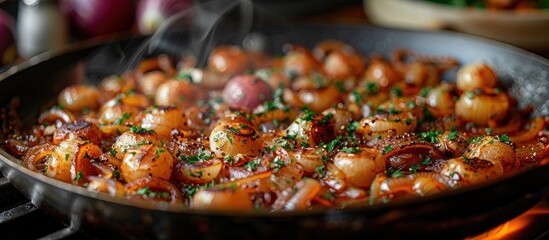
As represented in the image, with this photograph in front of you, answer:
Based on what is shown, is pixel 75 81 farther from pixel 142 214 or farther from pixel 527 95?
pixel 527 95

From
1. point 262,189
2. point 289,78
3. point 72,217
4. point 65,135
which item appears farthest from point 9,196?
point 289,78

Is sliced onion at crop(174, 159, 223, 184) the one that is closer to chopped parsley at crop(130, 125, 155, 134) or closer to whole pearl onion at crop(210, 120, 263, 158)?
whole pearl onion at crop(210, 120, 263, 158)

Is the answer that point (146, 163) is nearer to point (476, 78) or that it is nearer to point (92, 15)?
point (476, 78)

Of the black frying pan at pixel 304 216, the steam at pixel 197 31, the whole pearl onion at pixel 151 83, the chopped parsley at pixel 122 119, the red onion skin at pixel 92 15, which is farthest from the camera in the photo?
the red onion skin at pixel 92 15

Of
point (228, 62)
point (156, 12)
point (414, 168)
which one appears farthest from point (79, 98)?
point (414, 168)

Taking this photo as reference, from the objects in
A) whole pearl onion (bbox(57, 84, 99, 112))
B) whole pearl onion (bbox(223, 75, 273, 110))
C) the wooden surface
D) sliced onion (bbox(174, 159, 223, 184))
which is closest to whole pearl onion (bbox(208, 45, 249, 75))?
whole pearl onion (bbox(223, 75, 273, 110))

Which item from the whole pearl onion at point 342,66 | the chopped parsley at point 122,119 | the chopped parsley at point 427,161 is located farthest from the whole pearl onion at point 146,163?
the whole pearl onion at point 342,66

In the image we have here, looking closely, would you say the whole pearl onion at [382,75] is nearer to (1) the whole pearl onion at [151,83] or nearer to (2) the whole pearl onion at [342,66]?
(2) the whole pearl onion at [342,66]
